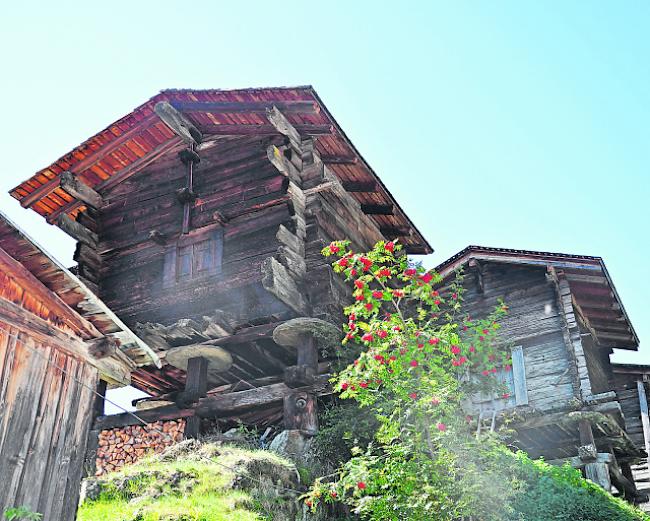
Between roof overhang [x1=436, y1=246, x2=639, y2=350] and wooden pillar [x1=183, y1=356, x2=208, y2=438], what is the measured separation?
18.4 ft

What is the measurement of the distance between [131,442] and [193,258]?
3.70m

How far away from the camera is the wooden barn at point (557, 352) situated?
14.2 metres

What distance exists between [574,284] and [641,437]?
4.39 m

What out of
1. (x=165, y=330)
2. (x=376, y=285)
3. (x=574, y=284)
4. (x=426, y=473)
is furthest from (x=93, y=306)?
(x=574, y=284)

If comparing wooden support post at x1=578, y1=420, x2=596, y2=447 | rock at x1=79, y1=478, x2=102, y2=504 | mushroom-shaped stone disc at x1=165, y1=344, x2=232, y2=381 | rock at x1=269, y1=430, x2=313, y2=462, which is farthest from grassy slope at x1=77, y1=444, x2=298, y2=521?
wooden support post at x1=578, y1=420, x2=596, y2=447

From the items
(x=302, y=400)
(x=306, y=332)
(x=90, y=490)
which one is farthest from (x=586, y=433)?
(x=90, y=490)

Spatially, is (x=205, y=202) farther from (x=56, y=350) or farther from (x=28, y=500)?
(x=28, y=500)

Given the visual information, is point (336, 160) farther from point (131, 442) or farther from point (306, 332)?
point (131, 442)

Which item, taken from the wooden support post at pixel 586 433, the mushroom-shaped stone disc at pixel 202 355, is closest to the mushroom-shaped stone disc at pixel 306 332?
the mushroom-shaped stone disc at pixel 202 355

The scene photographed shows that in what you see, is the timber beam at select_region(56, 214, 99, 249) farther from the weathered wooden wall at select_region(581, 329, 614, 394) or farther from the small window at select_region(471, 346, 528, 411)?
the weathered wooden wall at select_region(581, 329, 614, 394)

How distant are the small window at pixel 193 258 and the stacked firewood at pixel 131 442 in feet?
8.95

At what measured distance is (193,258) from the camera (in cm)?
1528

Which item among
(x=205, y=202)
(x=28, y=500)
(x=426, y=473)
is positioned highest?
(x=205, y=202)

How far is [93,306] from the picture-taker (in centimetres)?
830
